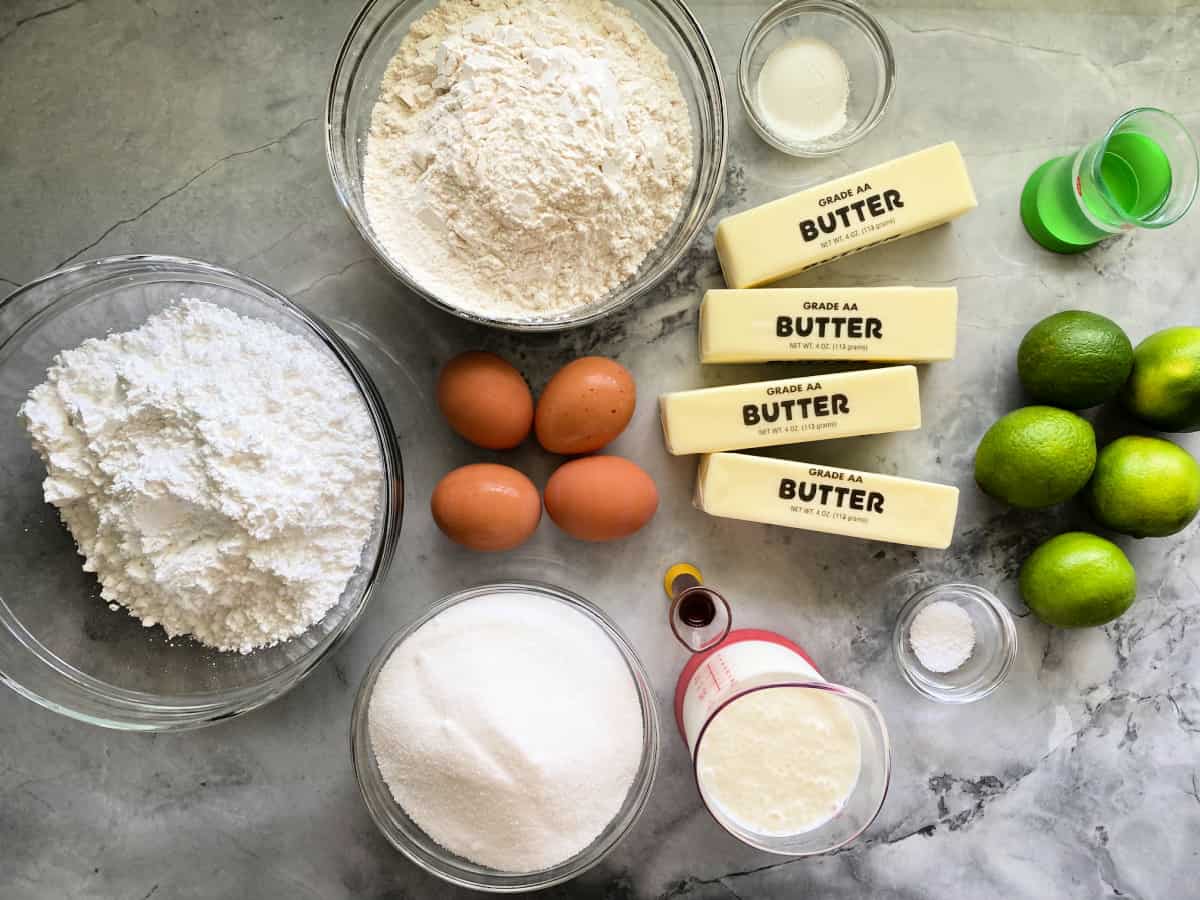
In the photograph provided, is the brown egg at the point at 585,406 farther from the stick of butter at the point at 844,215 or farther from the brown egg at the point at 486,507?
the stick of butter at the point at 844,215

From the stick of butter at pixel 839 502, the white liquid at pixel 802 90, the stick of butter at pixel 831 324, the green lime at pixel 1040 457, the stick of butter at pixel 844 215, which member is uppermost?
the white liquid at pixel 802 90

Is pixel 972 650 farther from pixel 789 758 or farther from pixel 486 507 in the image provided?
pixel 486 507

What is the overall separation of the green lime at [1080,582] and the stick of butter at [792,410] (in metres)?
0.32

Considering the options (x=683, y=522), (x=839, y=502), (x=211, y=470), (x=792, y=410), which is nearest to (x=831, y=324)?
(x=792, y=410)

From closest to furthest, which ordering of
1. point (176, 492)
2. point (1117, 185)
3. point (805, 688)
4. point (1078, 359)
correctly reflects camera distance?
point (176, 492), point (805, 688), point (1078, 359), point (1117, 185)

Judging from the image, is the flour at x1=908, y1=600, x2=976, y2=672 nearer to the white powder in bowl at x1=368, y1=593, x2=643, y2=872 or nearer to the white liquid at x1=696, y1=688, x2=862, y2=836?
the white liquid at x1=696, y1=688, x2=862, y2=836

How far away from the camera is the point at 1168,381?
4.28 feet

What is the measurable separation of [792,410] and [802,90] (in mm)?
552

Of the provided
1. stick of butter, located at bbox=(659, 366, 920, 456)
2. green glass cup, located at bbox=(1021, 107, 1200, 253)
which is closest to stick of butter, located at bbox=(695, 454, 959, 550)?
stick of butter, located at bbox=(659, 366, 920, 456)

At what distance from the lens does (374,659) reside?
1279 mm

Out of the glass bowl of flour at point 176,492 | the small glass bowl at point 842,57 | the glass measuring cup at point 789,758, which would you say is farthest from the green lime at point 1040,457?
the glass bowl of flour at point 176,492

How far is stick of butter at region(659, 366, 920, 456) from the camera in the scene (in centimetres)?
131

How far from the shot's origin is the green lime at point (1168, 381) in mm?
1291

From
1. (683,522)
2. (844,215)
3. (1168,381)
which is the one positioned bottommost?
(683,522)
